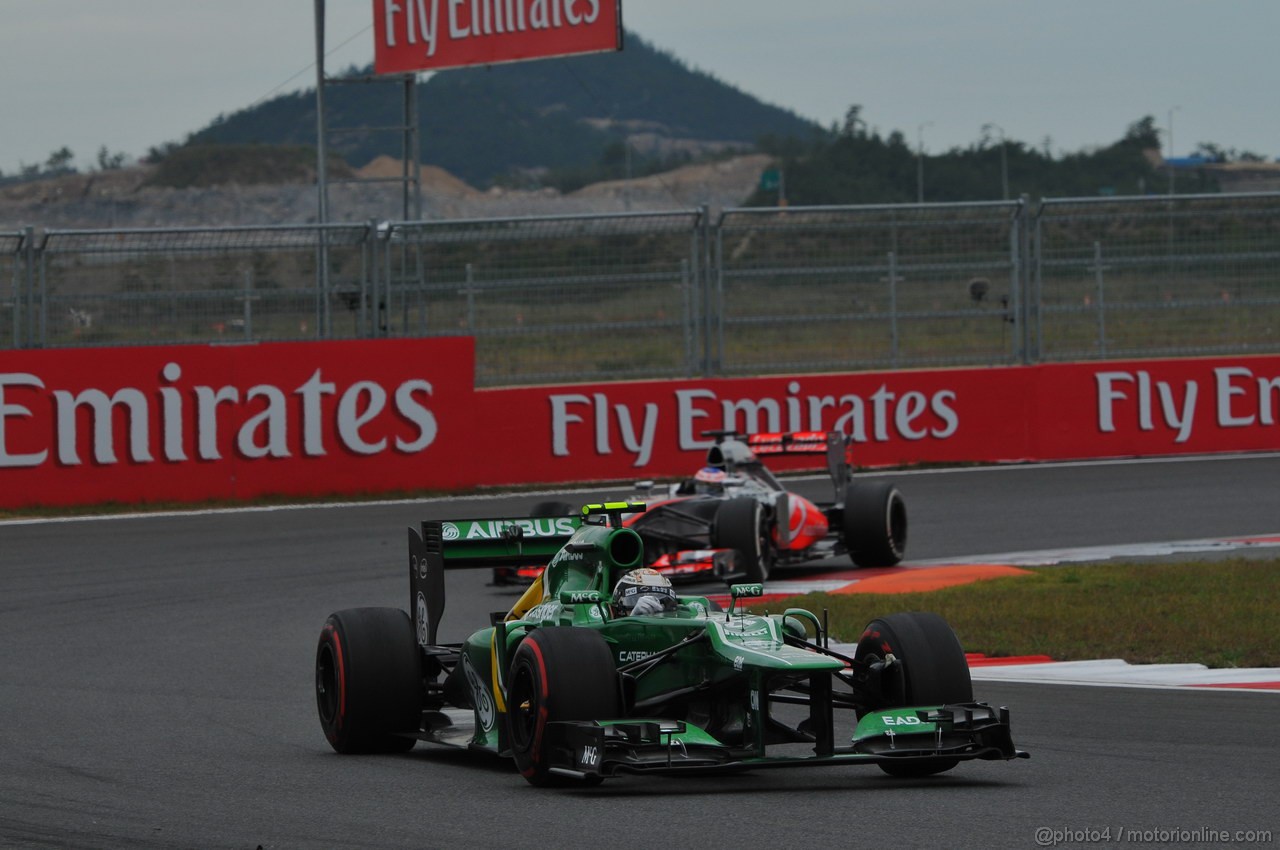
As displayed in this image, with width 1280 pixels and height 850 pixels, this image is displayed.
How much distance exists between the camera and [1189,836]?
6.36m

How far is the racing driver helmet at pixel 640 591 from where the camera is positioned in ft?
26.4

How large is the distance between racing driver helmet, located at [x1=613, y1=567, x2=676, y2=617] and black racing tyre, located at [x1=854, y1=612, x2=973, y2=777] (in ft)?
2.99

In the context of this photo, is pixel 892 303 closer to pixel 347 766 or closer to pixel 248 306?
pixel 248 306

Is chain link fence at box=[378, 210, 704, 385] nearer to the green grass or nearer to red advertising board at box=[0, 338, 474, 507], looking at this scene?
red advertising board at box=[0, 338, 474, 507]

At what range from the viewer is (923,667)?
755cm

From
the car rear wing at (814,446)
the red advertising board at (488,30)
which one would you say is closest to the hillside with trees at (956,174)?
the red advertising board at (488,30)

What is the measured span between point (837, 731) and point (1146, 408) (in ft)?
50.7

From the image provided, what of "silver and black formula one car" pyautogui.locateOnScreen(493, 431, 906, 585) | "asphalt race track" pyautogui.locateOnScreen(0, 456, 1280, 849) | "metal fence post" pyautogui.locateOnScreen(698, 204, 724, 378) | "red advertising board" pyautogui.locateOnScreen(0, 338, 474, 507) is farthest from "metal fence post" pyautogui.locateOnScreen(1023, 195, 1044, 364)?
"asphalt race track" pyautogui.locateOnScreen(0, 456, 1280, 849)

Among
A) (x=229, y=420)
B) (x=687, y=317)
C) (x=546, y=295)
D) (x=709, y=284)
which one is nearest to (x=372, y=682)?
(x=229, y=420)

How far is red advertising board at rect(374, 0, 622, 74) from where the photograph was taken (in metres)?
29.1

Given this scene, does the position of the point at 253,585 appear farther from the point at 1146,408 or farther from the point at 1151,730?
the point at 1146,408

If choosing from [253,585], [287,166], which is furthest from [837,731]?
[287,166]

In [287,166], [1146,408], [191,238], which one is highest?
[287,166]

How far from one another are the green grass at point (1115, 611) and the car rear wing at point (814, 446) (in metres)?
2.25
